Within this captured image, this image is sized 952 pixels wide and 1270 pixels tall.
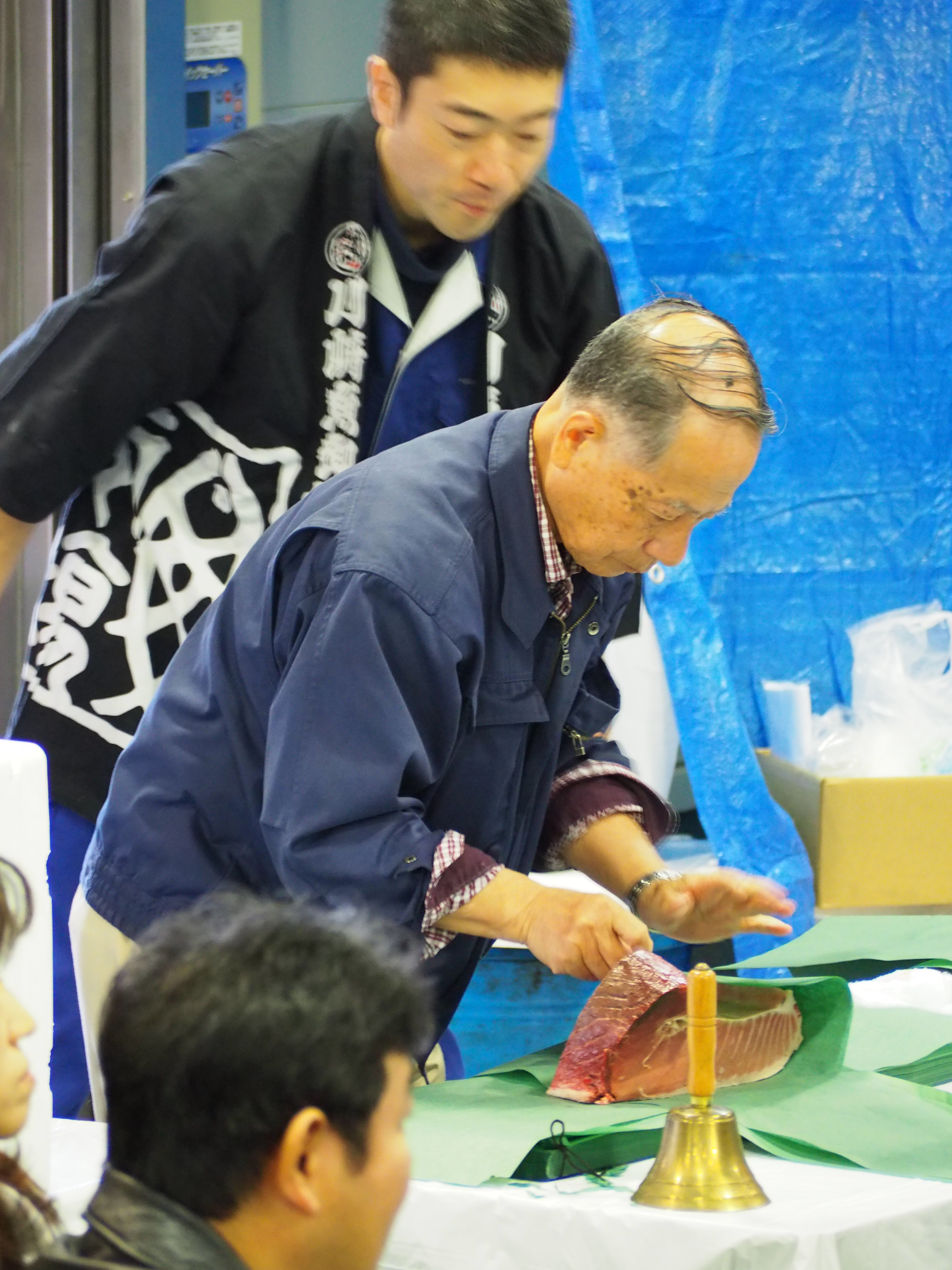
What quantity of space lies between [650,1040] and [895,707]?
63.9 inches

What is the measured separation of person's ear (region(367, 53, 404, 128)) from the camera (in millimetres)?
1748

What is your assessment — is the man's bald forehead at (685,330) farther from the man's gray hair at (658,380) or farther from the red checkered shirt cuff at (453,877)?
the red checkered shirt cuff at (453,877)

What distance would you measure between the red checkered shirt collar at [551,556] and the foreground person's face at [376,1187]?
0.78 m

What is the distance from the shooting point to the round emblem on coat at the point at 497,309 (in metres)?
1.95

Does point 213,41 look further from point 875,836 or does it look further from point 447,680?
point 447,680

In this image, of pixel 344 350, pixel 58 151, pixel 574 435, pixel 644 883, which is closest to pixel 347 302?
pixel 344 350

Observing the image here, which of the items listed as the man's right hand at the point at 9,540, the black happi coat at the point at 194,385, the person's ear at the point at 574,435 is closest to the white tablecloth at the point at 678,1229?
the person's ear at the point at 574,435

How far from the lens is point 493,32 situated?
1.64 meters

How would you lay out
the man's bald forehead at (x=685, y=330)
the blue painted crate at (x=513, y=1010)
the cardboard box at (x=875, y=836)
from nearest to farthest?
the man's bald forehead at (x=685, y=330) < the blue painted crate at (x=513, y=1010) < the cardboard box at (x=875, y=836)

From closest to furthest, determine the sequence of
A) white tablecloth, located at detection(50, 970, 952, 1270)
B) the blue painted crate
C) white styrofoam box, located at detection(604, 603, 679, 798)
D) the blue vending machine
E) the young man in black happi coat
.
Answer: white tablecloth, located at detection(50, 970, 952, 1270), the young man in black happi coat, the blue painted crate, white styrofoam box, located at detection(604, 603, 679, 798), the blue vending machine

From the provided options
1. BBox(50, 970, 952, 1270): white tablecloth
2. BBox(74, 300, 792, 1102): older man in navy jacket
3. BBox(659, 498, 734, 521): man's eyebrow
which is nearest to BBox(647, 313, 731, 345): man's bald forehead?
BBox(74, 300, 792, 1102): older man in navy jacket

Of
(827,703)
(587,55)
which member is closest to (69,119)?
(587,55)

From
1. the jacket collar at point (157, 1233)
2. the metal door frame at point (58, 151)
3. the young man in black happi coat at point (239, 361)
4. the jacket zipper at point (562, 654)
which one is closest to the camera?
the jacket collar at point (157, 1233)

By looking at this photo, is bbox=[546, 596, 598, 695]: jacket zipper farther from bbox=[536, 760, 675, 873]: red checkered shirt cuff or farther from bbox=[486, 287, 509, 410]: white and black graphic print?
bbox=[486, 287, 509, 410]: white and black graphic print
